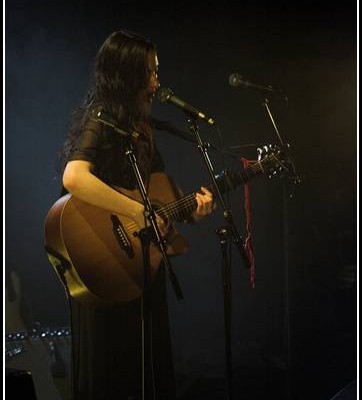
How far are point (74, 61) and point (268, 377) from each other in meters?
2.02

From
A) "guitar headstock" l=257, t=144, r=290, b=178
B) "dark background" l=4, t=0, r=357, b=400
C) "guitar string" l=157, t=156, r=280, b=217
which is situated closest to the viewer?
"guitar string" l=157, t=156, r=280, b=217

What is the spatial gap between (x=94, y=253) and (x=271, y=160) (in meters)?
0.88

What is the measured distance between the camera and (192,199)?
2.21 m

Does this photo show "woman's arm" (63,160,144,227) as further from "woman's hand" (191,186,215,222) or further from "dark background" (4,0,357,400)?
"dark background" (4,0,357,400)

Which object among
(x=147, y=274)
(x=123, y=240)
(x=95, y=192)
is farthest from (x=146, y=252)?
(x=95, y=192)

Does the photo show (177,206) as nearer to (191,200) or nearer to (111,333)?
(191,200)

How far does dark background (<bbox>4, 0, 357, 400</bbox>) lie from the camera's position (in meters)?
2.83

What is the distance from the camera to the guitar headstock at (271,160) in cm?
231

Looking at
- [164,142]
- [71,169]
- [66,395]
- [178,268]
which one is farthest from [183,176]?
[66,395]

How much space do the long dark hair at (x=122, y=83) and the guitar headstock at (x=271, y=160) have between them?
496mm

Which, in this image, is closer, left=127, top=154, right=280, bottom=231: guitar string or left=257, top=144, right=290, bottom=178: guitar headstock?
left=127, top=154, right=280, bottom=231: guitar string

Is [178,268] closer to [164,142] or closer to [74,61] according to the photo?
[164,142]

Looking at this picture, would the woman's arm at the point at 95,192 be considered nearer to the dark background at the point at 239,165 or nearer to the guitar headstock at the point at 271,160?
the guitar headstock at the point at 271,160

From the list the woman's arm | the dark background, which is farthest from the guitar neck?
the dark background
